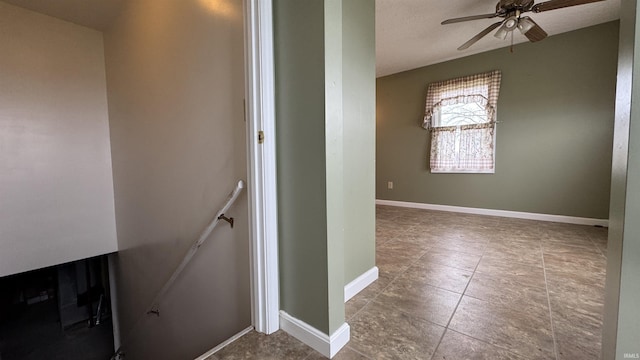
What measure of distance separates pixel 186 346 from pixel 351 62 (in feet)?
8.17

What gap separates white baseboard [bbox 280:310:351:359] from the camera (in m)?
1.07

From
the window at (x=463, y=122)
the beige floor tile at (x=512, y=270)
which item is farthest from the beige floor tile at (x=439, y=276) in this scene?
the window at (x=463, y=122)

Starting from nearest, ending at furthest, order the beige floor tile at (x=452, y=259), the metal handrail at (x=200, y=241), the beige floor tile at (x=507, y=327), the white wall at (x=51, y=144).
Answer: the beige floor tile at (x=507, y=327) → the metal handrail at (x=200, y=241) → the beige floor tile at (x=452, y=259) → the white wall at (x=51, y=144)

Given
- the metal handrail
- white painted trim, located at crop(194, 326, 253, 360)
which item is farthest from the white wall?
white painted trim, located at crop(194, 326, 253, 360)

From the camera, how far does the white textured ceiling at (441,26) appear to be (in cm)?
249

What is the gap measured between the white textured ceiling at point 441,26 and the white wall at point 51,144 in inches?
144

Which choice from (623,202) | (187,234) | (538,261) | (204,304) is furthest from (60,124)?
(538,261)

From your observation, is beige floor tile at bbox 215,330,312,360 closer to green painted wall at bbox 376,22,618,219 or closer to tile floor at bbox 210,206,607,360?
tile floor at bbox 210,206,607,360

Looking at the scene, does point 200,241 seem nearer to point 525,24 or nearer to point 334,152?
point 334,152

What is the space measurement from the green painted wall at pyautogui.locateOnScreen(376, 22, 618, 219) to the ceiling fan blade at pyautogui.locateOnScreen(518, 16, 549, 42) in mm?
1014

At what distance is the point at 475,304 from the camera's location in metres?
1.44

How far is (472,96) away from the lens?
143 inches

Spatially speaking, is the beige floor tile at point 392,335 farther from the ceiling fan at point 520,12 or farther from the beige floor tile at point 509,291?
the ceiling fan at point 520,12

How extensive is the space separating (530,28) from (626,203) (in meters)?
2.54
